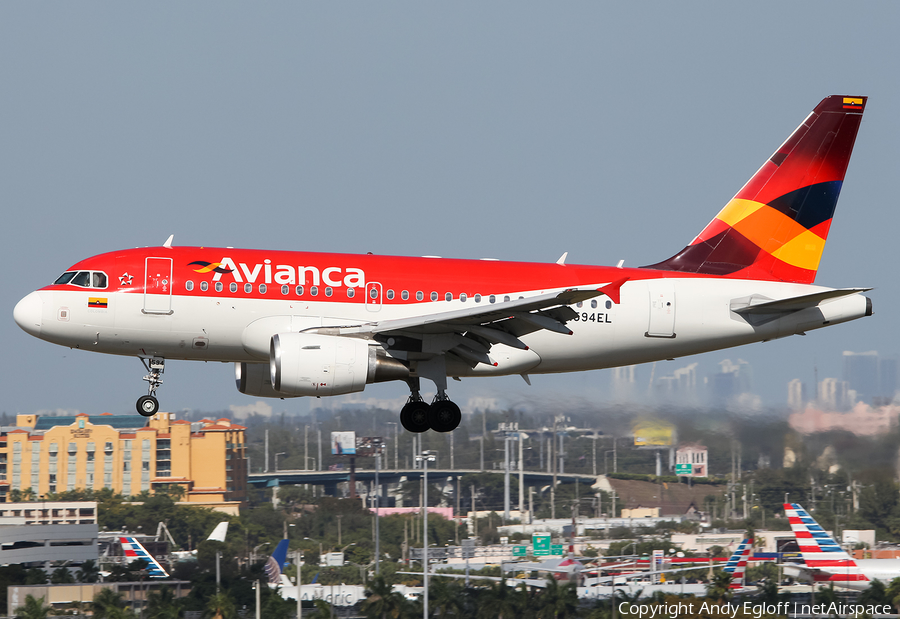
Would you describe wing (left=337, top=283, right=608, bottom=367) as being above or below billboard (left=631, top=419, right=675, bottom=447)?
above

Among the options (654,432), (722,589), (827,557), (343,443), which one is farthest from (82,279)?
(343,443)

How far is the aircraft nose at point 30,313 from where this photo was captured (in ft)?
70.2

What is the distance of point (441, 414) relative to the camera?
74.3 ft

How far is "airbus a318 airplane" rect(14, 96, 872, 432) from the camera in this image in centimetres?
2092

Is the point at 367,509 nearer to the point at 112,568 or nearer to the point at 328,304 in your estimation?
the point at 112,568

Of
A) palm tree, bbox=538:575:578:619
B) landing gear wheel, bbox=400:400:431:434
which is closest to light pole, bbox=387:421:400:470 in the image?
palm tree, bbox=538:575:578:619

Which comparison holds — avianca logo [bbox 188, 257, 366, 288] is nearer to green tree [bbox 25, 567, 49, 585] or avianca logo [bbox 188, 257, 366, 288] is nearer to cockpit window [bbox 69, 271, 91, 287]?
cockpit window [bbox 69, 271, 91, 287]

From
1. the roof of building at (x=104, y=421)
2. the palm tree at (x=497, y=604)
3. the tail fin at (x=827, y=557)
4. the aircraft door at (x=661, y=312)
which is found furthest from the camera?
the roof of building at (x=104, y=421)

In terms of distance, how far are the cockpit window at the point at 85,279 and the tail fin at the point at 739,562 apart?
123ft

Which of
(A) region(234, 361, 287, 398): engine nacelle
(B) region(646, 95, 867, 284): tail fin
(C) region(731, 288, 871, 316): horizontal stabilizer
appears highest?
(B) region(646, 95, 867, 284): tail fin

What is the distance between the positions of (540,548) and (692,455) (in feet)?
62.5

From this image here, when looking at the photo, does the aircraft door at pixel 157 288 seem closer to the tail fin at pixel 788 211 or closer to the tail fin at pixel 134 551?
the tail fin at pixel 788 211

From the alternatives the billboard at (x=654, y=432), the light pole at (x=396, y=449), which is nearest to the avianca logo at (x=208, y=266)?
the billboard at (x=654, y=432)

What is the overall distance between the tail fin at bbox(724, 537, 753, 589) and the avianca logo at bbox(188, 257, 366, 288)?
34687 mm
